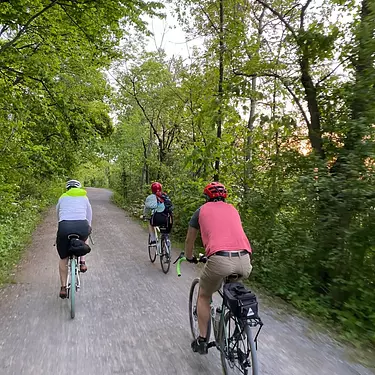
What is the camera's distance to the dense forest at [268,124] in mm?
5129

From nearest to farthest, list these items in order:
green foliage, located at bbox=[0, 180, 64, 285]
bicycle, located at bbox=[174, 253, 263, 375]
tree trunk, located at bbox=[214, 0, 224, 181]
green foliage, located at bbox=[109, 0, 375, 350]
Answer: bicycle, located at bbox=[174, 253, 263, 375] < green foliage, located at bbox=[109, 0, 375, 350] < green foliage, located at bbox=[0, 180, 64, 285] < tree trunk, located at bbox=[214, 0, 224, 181]

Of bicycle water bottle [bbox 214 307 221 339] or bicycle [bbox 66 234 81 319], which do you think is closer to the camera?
bicycle water bottle [bbox 214 307 221 339]

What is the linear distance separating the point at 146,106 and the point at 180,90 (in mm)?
3966

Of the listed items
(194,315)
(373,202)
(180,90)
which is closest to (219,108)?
(373,202)

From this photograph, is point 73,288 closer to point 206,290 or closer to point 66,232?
point 66,232

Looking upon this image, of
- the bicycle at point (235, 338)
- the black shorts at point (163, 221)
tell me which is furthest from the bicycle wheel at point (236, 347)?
the black shorts at point (163, 221)

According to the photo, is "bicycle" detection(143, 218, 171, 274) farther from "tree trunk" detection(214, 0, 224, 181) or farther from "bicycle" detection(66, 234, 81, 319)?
"tree trunk" detection(214, 0, 224, 181)

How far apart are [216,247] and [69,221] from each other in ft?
9.93

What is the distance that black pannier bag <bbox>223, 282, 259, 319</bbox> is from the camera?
115 inches

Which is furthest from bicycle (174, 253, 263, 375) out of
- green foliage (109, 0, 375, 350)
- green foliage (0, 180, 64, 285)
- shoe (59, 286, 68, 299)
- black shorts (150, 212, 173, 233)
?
green foliage (0, 180, 64, 285)

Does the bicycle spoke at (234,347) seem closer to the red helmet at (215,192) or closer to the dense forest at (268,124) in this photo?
the red helmet at (215,192)

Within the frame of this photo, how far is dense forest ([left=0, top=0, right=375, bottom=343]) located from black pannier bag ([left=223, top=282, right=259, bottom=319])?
246cm

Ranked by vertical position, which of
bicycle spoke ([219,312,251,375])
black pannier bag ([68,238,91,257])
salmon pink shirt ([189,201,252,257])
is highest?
salmon pink shirt ([189,201,252,257])

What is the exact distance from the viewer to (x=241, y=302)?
9.72 ft
